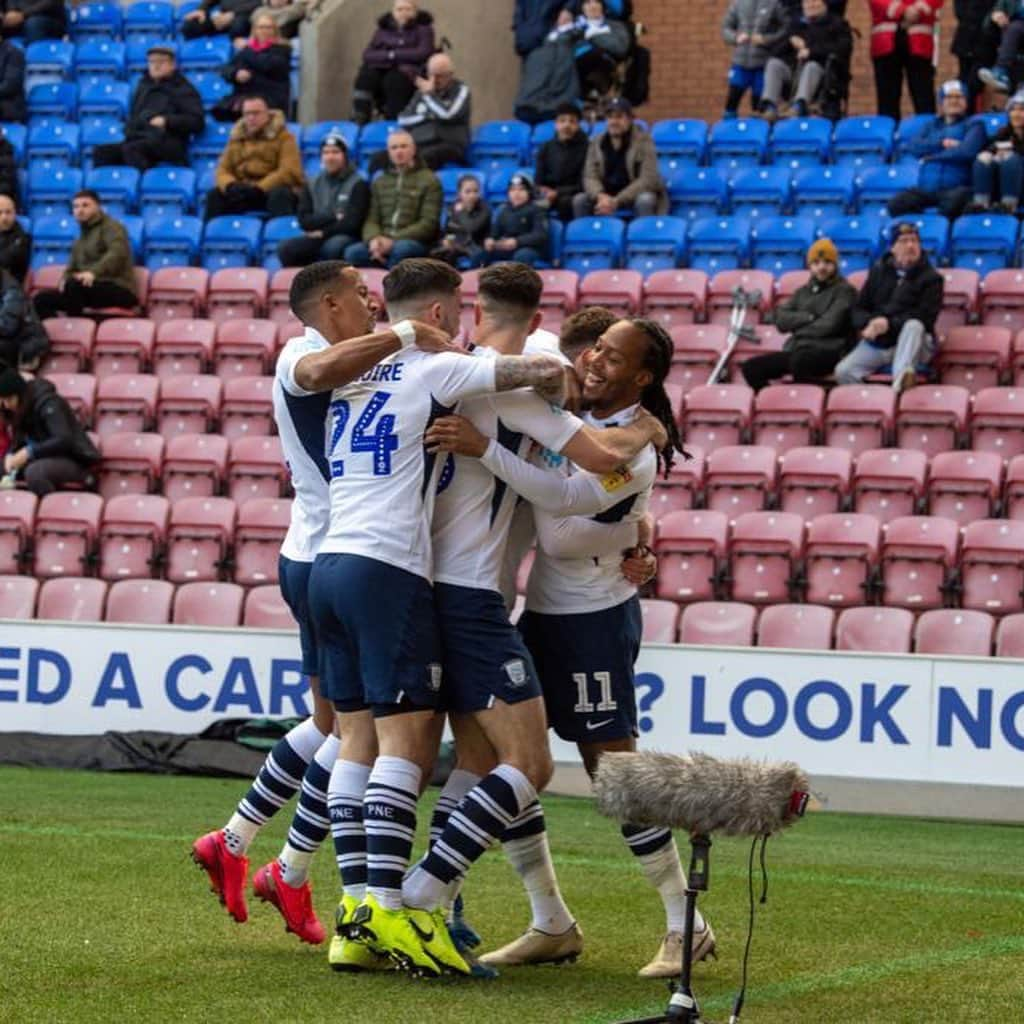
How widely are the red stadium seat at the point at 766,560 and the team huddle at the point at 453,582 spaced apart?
7.10 meters

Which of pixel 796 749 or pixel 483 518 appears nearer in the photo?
pixel 483 518

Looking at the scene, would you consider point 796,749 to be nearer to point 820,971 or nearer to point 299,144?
point 820,971

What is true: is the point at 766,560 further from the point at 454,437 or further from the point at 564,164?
the point at 454,437

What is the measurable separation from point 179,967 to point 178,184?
575 inches

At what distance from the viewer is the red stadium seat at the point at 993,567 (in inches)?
524

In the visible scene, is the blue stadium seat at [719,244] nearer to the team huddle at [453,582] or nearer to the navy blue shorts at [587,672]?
the team huddle at [453,582]

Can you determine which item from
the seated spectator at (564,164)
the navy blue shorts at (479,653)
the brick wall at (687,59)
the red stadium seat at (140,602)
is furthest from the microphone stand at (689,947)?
the brick wall at (687,59)

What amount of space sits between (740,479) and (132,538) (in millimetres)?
4197

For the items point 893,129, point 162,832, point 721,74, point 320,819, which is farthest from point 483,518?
point 721,74

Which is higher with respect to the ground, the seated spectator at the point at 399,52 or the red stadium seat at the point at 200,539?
the seated spectator at the point at 399,52

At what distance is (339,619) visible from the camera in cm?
621

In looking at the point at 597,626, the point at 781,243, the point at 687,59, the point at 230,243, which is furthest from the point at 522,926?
the point at 687,59

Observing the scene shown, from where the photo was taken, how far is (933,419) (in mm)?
15000

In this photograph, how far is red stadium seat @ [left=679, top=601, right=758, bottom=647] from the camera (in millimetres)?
13016
